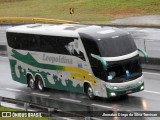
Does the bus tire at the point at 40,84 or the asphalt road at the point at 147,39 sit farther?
the asphalt road at the point at 147,39

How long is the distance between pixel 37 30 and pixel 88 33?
415cm

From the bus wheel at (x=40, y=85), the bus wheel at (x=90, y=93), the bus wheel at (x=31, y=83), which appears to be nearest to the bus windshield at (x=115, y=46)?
the bus wheel at (x=90, y=93)

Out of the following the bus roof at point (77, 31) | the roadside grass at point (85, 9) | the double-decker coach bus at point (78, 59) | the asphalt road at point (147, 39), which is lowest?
the roadside grass at point (85, 9)

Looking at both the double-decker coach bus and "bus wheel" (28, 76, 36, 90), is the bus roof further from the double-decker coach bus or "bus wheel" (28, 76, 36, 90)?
"bus wheel" (28, 76, 36, 90)

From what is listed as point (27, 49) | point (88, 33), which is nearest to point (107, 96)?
point (88, 33)

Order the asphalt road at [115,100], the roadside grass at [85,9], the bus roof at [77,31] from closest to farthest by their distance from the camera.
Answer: the asphalt road at [115,100], the bus roof at [77,31], the roadside grass at [85,9]

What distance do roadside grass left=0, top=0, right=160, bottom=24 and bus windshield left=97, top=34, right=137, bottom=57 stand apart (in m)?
30.9

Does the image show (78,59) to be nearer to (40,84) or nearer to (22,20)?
(40,84)

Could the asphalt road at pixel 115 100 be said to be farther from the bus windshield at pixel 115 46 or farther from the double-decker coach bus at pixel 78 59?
the bus windshield at pixel 115 46

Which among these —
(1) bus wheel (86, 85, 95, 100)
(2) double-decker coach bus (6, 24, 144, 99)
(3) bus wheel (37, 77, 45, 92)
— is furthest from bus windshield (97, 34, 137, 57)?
(3) bus wheel (37, 77, 45, 92)

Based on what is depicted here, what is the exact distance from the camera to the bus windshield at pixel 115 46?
→ 22844 millimetres

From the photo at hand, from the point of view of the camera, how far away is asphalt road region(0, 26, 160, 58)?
102 feet

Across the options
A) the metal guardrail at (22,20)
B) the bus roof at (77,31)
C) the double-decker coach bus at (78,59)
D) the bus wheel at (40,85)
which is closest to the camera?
the double-decker coach bus at (78,59)

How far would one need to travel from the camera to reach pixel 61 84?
2591 centimetres
